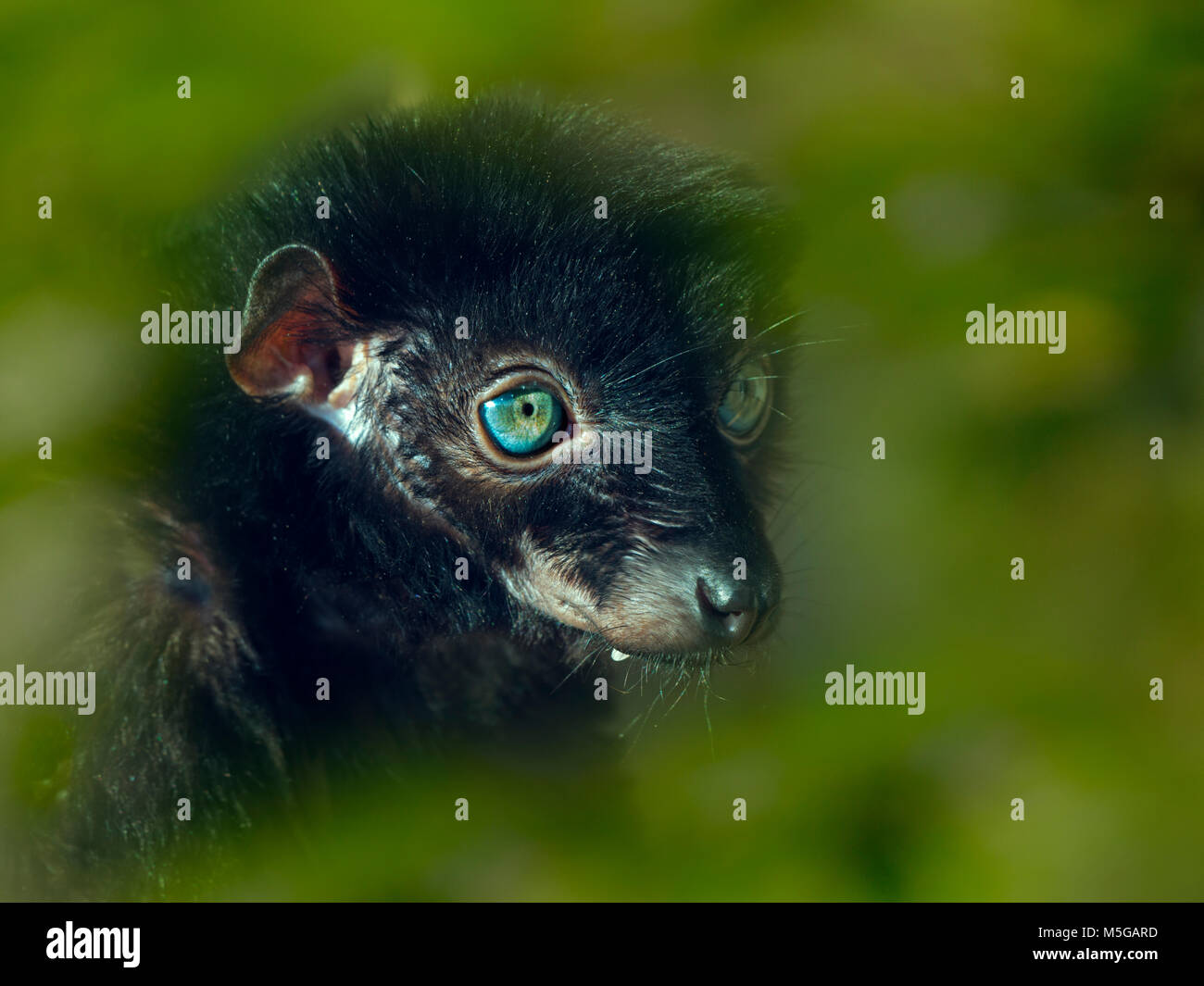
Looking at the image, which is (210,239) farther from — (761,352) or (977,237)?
(977,237)

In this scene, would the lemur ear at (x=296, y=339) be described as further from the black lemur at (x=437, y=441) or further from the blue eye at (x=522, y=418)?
the blue eye at (x=522, y=418)

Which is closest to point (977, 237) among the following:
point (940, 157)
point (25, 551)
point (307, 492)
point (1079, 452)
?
point (940, 157)

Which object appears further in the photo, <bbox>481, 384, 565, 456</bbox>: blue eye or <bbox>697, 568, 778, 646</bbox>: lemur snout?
<bbox>481, 384, 565, 456</bbox>: blue eye

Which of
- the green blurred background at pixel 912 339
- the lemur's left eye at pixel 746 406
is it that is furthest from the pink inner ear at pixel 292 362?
the lemur's left eye at pixel 746 406

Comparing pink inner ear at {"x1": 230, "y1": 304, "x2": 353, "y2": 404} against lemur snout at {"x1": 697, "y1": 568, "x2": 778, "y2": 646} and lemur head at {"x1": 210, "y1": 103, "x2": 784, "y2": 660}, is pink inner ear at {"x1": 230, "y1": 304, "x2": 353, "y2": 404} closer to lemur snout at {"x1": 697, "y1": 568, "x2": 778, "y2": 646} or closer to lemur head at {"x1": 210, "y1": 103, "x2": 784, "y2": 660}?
lemur head at {"x1": 210, "y1": 103, "x2": 784, "y2": 660}

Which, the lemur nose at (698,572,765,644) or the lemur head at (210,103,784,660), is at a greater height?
the lemur head at (210,103,784,660)

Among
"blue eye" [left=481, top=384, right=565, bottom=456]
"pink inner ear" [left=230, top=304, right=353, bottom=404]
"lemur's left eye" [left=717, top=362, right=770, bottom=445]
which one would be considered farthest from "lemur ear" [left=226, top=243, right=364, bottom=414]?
"lemur's left eye" [left=717, top=362, right=770, bottom=445]
